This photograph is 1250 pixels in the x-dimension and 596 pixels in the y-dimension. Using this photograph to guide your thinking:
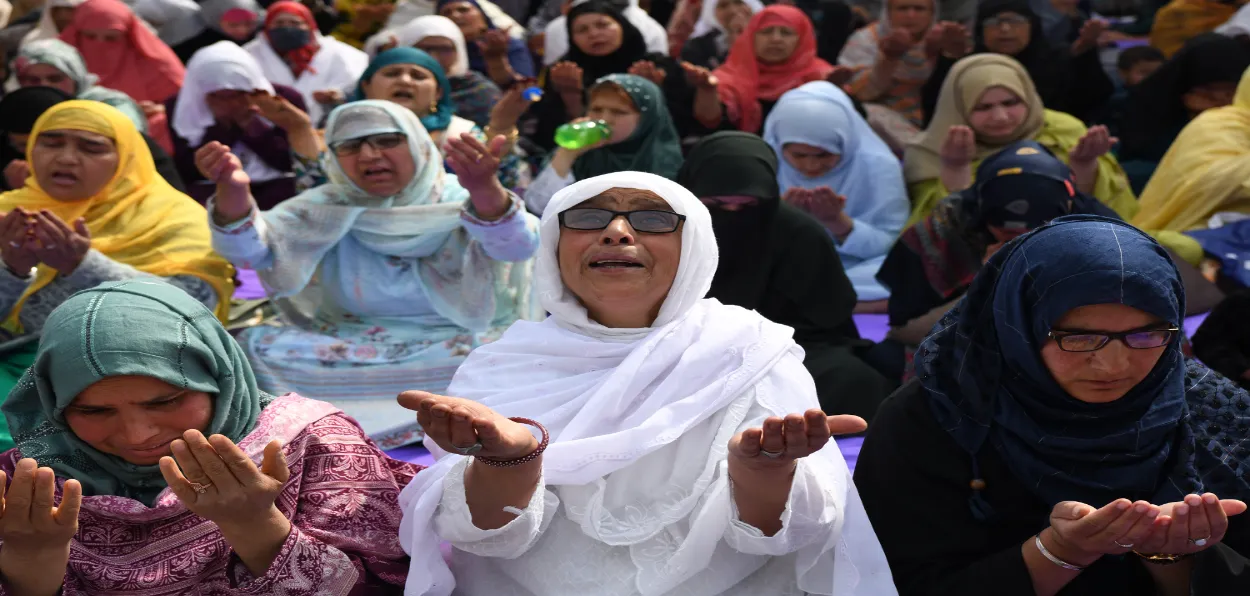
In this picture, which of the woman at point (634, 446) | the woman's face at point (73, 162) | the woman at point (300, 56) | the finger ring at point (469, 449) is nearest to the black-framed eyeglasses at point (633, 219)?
the woman at point (634, 446)

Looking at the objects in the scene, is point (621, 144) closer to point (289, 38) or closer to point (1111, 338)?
point (289, 38)

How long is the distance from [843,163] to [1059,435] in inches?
117

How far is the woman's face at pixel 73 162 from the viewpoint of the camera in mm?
3783

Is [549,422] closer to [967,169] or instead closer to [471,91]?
[967,169]

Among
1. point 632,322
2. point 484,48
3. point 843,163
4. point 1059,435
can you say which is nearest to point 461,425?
point 632,322

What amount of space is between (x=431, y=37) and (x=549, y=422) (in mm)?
4411

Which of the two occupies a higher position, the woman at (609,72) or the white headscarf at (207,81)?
the woman at (609,72)

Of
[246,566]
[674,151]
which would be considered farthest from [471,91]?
[246,566]

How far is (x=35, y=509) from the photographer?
5.98ft

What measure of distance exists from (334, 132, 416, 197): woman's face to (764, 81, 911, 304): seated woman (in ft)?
5.22

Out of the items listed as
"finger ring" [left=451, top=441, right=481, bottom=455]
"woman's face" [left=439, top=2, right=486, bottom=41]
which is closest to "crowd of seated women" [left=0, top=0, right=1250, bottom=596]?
"finger ring" [left=451, top=441, right=481, bottom=455]

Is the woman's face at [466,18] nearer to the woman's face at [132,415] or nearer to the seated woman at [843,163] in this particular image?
the seated woman at [843,163]

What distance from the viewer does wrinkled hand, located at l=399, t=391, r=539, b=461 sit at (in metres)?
1.79

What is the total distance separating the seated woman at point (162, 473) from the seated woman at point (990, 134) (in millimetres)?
3072
